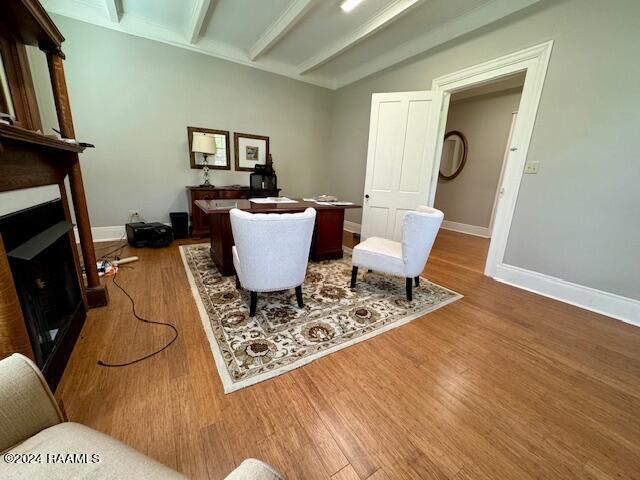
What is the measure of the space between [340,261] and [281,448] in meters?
2.27

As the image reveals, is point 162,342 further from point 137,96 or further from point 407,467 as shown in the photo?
point 137,96

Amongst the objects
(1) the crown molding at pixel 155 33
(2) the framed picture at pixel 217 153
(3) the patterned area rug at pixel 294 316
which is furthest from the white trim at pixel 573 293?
(1) the crown molding at pixel 155 33

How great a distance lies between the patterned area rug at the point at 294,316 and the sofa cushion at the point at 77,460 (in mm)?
747

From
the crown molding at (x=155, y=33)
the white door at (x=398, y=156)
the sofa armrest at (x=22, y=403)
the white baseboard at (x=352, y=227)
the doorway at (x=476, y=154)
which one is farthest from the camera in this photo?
the white baseboard at (x=352, y=227)

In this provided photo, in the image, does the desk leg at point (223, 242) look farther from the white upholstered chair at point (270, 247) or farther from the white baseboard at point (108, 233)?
the white baseboard at point (108, 233)

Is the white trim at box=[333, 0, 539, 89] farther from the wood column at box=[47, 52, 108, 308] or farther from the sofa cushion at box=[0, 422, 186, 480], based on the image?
the sofa cushion at box=[0, 422, 186, 480]

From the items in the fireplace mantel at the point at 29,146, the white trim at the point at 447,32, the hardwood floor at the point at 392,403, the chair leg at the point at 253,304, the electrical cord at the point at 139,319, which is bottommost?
the hardwood floor at the point at 392,403

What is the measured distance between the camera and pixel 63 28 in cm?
295

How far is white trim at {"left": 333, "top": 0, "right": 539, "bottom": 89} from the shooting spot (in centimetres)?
250

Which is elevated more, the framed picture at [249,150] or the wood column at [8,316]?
the framed picture at [249,150]

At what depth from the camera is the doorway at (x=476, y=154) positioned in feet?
14.6

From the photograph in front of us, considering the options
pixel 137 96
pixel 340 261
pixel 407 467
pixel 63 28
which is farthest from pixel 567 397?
pixel 63 28

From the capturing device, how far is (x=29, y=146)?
1.22 metres

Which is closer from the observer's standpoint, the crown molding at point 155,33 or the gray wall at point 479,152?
the crown molding at point 155,33
